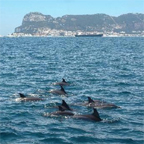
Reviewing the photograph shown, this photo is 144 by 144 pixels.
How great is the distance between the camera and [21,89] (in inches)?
1358

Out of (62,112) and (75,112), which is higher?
(62,112)

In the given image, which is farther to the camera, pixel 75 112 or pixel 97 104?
pixel 97 104

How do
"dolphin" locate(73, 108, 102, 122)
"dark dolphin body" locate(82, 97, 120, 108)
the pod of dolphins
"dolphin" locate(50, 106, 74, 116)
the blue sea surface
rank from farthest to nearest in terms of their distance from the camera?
"dark dolphin body" locate(82, 97, 120, 108), "dolphin" locate(50, 106, 74, 116), the pod of dolphins, "dolphin" locate(73, 108, 102, 122), the blue sea surface

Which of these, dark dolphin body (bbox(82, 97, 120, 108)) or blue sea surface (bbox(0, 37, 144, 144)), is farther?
dark dolphin body (bbox(82, 97, 120, 108))

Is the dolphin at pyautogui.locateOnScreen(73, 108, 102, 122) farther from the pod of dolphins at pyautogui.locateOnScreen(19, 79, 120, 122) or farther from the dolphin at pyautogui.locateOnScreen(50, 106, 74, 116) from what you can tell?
the dolphin at pyautogui.locateOnScreen(50, 106, 74, 116)

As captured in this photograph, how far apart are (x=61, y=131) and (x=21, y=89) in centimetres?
1456

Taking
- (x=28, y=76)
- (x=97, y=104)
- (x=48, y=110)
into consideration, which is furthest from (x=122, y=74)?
(x=48, y=110)

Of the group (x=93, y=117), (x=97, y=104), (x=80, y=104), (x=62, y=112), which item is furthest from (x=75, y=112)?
(x=97, y=104)

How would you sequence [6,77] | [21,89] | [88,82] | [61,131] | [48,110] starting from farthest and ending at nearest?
1. [6,77]
2. [88,82]
3. [21,89]
4. [48,110]
5. [61,131]

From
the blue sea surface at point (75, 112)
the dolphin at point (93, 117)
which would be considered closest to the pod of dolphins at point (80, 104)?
the dolphin at point (93, 117)

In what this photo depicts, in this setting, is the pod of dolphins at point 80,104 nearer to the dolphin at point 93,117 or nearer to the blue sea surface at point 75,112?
the dolphin at point 93,117

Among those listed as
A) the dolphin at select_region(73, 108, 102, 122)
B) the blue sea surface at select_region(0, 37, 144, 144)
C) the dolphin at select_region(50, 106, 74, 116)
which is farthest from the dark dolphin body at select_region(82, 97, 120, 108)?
the dolphin at select_region(73, 108, 102, 122)

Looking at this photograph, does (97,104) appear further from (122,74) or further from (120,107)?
(122,74)

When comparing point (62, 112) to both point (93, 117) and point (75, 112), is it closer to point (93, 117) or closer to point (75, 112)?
point (75, 112)
